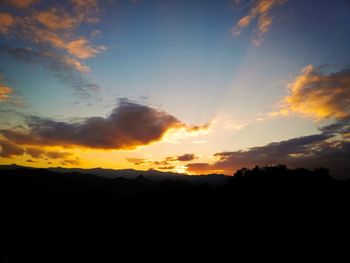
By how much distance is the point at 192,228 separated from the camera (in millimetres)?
39656

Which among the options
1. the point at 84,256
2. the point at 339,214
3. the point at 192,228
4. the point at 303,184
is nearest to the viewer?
the point at 339,214

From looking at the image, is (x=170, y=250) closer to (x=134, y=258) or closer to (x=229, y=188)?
(x=134, y=258)

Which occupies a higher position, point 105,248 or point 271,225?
point 271,225

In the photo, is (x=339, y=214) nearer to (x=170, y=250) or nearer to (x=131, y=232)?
(x=170, y=250)

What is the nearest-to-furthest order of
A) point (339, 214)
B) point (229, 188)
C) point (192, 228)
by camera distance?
point (339, 214) < point (192, 228) < point (229, 188)

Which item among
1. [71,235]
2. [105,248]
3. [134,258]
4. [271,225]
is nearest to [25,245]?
[71,235]

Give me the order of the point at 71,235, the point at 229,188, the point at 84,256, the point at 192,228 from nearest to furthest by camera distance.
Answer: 1. the point at 192,228
2. the point at 229,188
3. the point at 84,256
4. the point at 71,235

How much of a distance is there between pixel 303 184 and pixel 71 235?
198 feet

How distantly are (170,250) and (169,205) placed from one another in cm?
1654

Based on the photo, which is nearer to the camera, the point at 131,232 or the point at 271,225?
the point at 271,225

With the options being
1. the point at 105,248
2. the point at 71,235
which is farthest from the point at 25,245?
the point at 105,248

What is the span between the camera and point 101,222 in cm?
6506

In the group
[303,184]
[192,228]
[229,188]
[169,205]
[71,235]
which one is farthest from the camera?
[71,235]

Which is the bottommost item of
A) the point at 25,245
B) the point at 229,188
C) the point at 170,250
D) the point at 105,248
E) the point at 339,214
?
the point at 25,245
